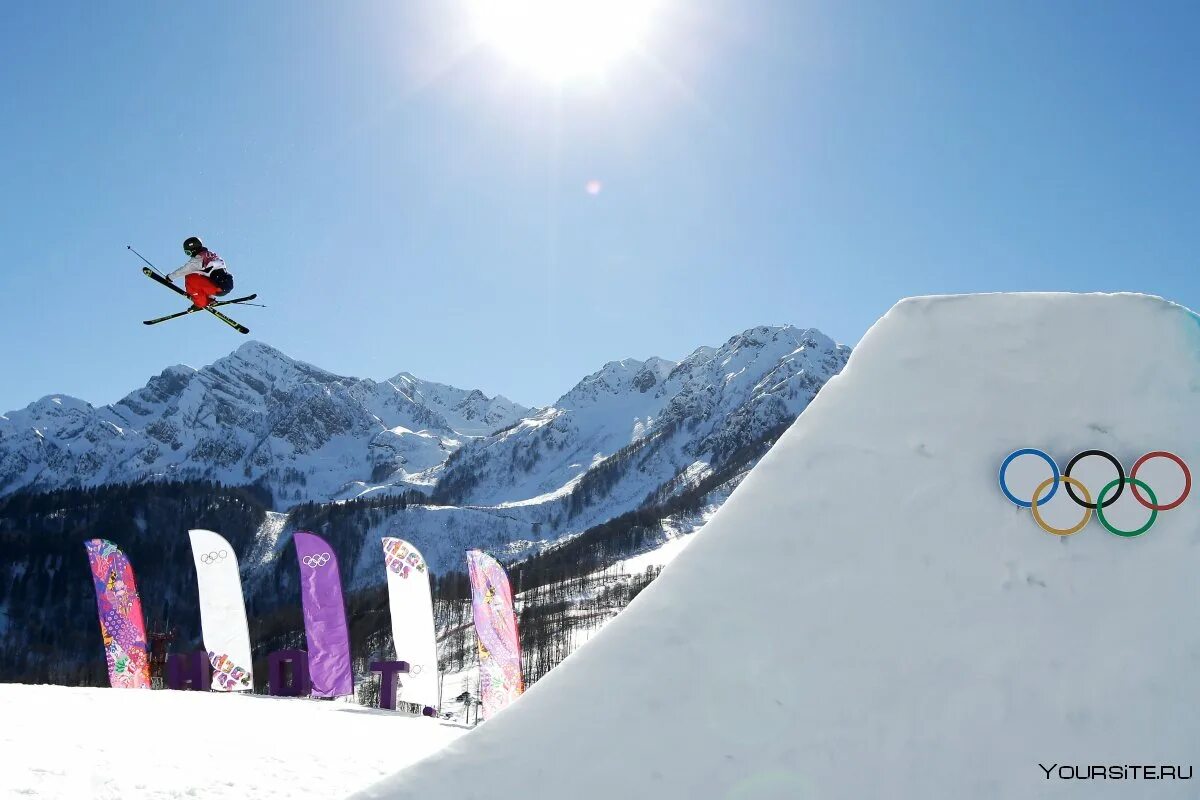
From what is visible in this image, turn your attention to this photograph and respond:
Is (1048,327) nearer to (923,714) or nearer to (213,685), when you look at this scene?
(923,714)

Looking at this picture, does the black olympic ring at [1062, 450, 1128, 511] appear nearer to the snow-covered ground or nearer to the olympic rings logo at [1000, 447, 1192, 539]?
the olympic rings logo at [1000, 447, 1192, 539]

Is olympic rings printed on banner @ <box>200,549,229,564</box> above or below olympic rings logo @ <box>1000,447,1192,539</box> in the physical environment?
below

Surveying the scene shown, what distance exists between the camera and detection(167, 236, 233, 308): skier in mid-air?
14109 millimetres

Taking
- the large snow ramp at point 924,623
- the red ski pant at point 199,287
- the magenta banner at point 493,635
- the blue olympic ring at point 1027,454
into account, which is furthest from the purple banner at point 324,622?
the blue olympic ring at point 1027,454

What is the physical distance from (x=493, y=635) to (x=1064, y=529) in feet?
69.7

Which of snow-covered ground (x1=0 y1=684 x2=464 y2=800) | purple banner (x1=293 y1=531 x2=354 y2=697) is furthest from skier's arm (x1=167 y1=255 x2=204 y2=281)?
purple banner (x1=293 y1=531 x2=354 y2=697)

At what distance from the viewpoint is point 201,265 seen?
14148 millimetres

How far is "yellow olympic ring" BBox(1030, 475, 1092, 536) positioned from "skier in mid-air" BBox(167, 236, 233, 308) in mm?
14955

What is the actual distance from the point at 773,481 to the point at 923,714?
128 cm

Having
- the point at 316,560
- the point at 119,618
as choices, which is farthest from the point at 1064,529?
the point at 119,618

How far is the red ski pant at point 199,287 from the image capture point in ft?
46.8

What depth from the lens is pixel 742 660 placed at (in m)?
3.46

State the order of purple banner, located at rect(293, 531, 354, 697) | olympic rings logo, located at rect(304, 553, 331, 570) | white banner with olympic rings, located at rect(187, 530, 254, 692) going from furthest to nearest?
1. olympic rings logo, located at rect(304, 553, 331, 570)
2. white banner with olympic rings, located at rect(187, 530, 254, 692)
3. purple banner, located at rect(293, 531, 354, 697)

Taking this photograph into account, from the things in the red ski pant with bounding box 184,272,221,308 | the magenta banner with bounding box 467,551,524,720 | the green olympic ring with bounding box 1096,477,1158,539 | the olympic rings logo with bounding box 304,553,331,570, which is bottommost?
the magenta banner with bounding box 467,551,524,720
